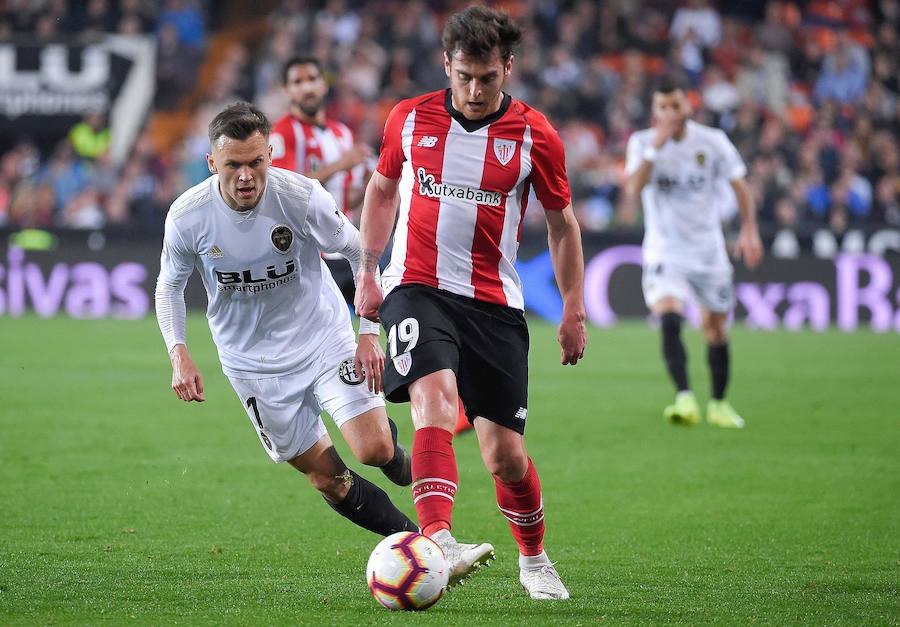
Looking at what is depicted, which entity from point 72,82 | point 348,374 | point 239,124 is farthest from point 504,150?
point 72,82

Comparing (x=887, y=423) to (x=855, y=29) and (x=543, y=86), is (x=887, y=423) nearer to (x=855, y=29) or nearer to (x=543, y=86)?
(x=543, y=86)

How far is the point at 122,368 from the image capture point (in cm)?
1255

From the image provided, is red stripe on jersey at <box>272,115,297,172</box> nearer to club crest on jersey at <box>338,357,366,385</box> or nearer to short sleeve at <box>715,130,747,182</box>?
short sleeve at <box>715,130,747,182</box>

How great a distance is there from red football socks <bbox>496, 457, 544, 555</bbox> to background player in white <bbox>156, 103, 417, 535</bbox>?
0.61m

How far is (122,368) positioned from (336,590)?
26.4ft

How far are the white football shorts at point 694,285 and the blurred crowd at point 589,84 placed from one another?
7.79 m

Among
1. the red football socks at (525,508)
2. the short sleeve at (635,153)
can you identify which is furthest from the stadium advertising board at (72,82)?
the red football socks at (525,508)

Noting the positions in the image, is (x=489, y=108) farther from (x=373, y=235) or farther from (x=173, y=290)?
(x=173, y=290)

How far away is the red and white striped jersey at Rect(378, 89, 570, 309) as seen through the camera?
16.4 feet

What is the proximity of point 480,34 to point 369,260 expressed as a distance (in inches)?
37.2

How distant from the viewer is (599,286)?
663 inches

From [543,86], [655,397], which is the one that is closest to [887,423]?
[655,397]

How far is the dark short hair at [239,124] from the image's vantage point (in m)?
4.98

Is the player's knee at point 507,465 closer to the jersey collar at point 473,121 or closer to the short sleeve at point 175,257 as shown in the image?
the jersey collar at point 473,121
